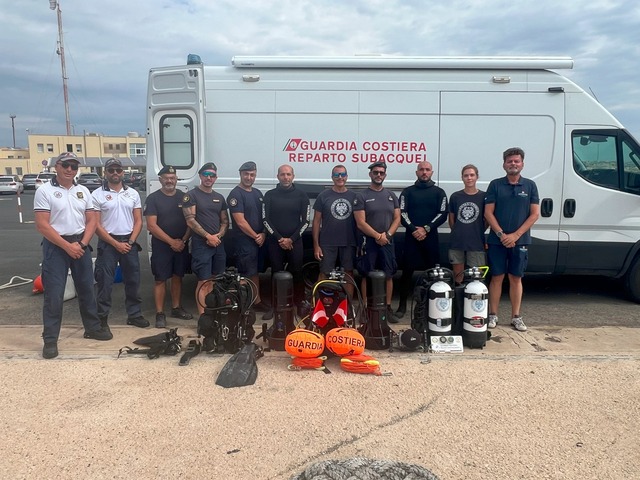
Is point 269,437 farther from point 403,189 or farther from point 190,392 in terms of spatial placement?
point 403,189

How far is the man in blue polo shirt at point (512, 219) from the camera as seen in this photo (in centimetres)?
527

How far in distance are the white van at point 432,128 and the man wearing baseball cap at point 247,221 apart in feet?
1.90

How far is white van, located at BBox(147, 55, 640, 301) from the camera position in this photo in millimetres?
6062

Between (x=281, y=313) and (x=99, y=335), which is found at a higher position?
(x=281, y=313)

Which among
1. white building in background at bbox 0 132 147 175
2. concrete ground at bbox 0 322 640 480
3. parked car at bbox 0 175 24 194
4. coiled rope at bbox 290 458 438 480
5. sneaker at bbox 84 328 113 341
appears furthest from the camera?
white building in background at bbox 0 132 147 175

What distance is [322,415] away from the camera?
3.56 m

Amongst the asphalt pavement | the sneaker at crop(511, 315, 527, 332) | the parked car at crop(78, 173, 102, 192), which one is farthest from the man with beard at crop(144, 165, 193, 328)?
the parked car at crop(78, 173, 102, 192)

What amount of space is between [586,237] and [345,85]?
347 cm

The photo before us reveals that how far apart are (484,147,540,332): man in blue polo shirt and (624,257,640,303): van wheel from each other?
6.31ft

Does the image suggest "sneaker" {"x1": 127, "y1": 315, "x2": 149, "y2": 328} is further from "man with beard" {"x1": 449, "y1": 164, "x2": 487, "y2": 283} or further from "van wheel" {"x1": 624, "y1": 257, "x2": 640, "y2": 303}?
"van wheel" {"x1": 624, "y1": 257, "x2": 640, "y2": 303}

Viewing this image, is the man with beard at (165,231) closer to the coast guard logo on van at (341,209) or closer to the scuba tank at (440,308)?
the coast guard logo on van at (341,209)

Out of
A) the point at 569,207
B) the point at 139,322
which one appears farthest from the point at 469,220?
the point at 139,322

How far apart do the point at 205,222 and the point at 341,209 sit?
1501 millimetres

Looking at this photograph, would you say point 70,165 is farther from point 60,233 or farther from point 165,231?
point 165,231
